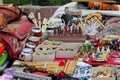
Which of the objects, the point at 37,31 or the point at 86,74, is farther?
the point at 37,31

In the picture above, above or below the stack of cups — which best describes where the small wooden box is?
below

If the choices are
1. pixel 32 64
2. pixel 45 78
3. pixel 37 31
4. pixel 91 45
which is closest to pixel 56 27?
pixel 37 31

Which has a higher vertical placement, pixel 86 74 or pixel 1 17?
pixel 1 17

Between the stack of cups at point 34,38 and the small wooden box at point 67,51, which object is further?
the stack of cups at point 34,38

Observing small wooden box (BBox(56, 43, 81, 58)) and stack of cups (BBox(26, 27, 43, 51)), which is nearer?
small wooden box (BBox(56, 43, 81, 58))

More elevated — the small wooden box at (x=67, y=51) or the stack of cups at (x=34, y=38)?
the stack of cups at (x=34, y=38)

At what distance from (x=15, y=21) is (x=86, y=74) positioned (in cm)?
148

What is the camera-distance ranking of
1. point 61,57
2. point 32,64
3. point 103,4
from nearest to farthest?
1. point 32,64
2. point 61,57
3. point 103,4

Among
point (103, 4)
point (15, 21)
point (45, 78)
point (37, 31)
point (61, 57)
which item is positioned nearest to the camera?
point (45, 78)

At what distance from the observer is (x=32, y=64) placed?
3400mm

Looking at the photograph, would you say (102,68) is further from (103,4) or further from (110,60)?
(103,4)

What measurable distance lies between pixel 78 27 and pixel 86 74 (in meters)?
1.06

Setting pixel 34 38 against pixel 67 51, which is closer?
pixel 67 51

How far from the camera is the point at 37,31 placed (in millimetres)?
4133
